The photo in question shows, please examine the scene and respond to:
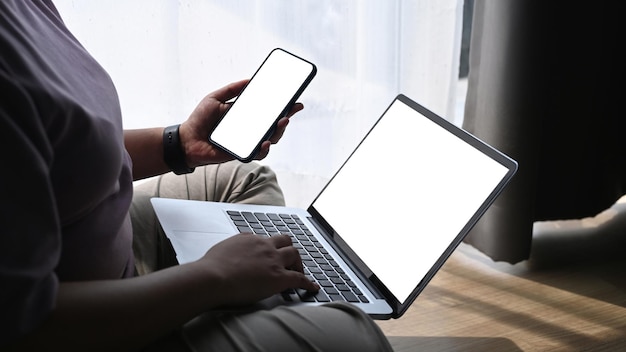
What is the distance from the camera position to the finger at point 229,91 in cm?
125

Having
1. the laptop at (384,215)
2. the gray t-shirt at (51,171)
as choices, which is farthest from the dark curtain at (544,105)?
the gray t-shirt at (51,171)

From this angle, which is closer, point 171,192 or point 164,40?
point 171,192

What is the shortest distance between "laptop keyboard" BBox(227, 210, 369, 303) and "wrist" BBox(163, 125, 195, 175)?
12cm

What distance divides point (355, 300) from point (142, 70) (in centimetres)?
93

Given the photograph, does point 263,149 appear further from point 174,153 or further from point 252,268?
point 252,268

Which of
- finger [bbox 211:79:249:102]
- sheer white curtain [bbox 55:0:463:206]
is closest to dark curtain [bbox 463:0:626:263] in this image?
sheer white curtain [bbox 55:0:463:206]

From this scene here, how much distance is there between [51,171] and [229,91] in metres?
0.57

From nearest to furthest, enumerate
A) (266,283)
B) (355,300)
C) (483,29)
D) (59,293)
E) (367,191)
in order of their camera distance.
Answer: (59,293)
(266,283)
(355,300)
(367,191)
(483,29)

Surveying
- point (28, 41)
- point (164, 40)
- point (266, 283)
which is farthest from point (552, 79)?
point (28, 41)

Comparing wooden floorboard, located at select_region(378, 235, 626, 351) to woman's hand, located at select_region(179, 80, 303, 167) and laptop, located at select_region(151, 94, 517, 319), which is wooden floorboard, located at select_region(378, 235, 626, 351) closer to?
laptop, located at select_region(151, 94, 517, 319)

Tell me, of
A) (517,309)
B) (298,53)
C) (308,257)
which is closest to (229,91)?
(308,257)

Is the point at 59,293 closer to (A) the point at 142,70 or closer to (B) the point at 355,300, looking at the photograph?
(B) the point at 355,300

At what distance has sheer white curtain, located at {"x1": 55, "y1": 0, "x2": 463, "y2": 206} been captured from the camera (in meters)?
1.67

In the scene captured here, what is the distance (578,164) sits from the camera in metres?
1.73
